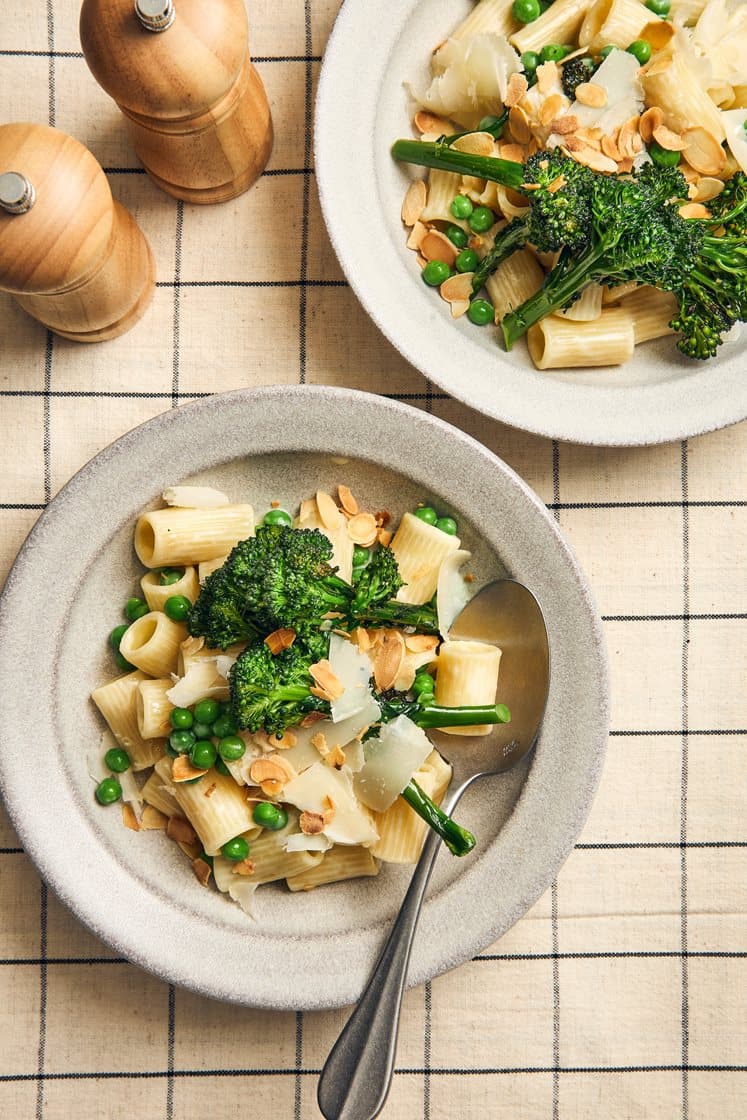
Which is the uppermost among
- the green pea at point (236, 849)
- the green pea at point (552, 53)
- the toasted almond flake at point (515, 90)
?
the green pea at point (552, 53)

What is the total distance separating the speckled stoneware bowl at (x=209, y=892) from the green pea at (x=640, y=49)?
0.92 m

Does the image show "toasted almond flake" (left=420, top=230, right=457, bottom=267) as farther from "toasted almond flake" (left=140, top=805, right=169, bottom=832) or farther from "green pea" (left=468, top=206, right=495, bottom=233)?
"toasted almond flake" (left=140, top=805, right=169, bottom=832)

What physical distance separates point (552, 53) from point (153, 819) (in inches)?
73.8

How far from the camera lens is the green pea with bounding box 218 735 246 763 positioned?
1.87 metres

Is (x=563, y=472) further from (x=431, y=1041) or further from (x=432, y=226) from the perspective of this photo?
(x=431, y=1041)

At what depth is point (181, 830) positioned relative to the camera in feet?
6.54

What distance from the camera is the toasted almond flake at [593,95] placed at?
76.9 inches

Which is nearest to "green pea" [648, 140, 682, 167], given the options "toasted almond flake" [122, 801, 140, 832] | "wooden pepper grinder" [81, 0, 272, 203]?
"wooden pepper grinder" [81, 0, 272, 203]

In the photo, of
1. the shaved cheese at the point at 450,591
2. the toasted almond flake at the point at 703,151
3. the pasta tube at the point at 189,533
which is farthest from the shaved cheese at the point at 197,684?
the toasted almond flake at the point at 703,151

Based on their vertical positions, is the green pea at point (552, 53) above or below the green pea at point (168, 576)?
above

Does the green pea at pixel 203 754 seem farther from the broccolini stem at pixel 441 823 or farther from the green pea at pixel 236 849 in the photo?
the broccolini stem at pixel 441 823

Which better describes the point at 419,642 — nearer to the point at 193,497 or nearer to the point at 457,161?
the point at 193,497

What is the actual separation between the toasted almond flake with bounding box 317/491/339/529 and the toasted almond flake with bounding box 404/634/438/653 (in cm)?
29

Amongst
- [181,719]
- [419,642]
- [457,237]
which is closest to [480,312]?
[457,237]
